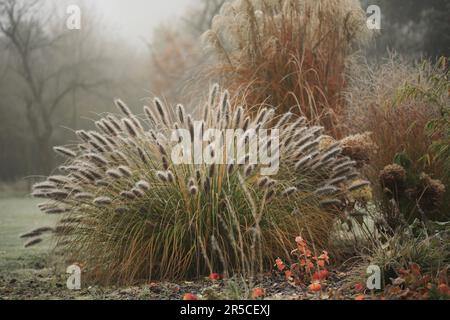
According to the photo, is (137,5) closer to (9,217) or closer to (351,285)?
(9,217)

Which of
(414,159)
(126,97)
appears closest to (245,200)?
(414,159)

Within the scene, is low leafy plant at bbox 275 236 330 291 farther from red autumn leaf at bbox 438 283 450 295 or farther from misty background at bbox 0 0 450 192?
misty background at bbox 0 0 450 192

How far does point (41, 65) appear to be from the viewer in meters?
9.70

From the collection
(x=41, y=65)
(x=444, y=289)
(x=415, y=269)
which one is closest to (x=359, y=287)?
(x=415, y=269)

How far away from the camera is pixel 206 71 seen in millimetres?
4973

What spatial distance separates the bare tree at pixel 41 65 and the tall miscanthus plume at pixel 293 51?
4.97 m

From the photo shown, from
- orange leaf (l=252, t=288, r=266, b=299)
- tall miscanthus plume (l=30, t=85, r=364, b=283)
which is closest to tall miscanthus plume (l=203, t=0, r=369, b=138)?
tall miscanthus plume (l=30, t=85, r=364, b=283)

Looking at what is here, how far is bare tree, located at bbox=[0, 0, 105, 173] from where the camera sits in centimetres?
884

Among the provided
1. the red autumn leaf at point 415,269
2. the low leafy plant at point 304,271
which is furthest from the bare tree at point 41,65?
the red autumn leaf at point 415,269

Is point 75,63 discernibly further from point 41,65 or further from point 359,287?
point 359,287

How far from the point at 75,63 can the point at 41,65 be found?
555 millimetres

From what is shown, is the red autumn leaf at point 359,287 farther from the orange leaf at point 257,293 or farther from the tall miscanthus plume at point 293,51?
the tall miscanthus plume at point 293,51

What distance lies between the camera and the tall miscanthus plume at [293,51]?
14.7 feet

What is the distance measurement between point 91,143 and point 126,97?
660 centimetres
